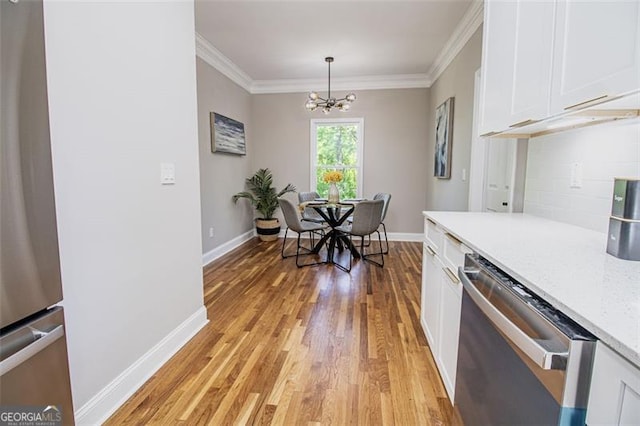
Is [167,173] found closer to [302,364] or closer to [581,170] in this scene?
[302,364]

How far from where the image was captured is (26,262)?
850 mm

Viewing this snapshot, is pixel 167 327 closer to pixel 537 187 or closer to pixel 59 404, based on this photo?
pixel 59 404

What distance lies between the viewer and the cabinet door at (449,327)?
1.46 m

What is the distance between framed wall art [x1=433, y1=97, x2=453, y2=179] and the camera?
373cm

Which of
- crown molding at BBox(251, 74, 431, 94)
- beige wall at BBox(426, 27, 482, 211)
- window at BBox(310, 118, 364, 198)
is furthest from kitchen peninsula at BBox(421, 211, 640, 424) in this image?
crown molding at BBox(251, 74, 431, 94)

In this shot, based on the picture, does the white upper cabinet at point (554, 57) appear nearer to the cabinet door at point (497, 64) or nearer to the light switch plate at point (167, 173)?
the cabinet door at point (497, 64)

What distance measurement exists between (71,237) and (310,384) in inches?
51.9

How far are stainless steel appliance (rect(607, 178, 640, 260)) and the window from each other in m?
4.30

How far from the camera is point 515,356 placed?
0.84 meters

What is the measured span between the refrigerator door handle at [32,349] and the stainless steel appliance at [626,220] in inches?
69.1

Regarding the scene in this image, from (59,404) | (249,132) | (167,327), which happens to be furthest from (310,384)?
(249,132)

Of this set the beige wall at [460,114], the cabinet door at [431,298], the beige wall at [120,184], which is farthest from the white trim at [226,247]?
the beige wall at [460,114]

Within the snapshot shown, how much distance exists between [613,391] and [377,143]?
490 cm

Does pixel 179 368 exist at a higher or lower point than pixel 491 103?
lower
